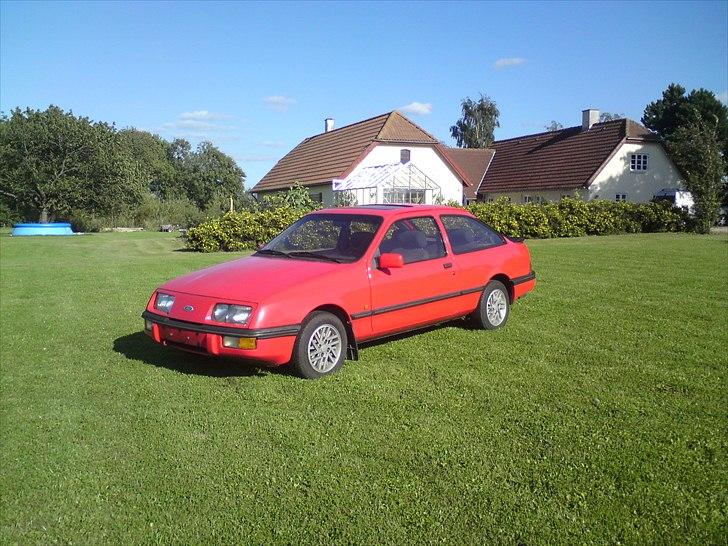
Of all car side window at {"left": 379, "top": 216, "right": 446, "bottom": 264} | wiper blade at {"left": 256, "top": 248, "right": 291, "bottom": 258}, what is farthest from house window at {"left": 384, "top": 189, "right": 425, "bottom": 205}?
wiper blade at {"left": 256, "top": 248, "right": 291, "bottom": 258}

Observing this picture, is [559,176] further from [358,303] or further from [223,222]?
[358,303]

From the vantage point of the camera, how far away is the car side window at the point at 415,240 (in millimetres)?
7034

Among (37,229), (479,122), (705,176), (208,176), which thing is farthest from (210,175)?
(705,176)

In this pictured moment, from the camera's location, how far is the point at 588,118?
140 ft

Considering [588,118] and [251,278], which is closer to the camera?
[251,278]

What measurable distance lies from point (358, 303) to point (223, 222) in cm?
1598

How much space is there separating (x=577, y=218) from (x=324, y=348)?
2443 centimetres

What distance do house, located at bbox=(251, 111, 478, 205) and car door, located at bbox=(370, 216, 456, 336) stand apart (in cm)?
2235

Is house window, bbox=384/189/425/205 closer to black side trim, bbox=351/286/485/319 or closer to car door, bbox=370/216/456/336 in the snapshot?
black side trim, bbox=351/286/485/319

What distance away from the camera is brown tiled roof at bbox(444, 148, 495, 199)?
1886 inches

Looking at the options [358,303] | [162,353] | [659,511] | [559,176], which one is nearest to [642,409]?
[659,511]

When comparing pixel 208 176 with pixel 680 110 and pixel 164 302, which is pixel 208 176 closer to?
pixel 680 110

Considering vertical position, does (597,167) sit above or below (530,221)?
above

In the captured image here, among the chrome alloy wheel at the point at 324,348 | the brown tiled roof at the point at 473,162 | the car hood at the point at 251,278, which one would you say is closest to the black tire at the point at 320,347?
the chrome alloy wheel at the point at 324,348
